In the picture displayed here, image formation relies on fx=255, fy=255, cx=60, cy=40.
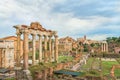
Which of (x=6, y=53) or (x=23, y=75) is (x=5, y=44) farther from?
(x=23, y=75)

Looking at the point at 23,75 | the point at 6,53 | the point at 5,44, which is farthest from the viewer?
the point at 5,44

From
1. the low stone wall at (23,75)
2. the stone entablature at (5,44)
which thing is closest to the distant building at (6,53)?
the stone entablature at (5,44)

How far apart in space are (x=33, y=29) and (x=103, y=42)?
281ft

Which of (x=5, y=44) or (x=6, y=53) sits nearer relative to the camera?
(x=6, y=53)

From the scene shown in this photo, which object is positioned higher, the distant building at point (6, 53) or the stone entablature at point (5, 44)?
the stone entablature at point (5, 44)

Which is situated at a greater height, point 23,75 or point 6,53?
point 6,53

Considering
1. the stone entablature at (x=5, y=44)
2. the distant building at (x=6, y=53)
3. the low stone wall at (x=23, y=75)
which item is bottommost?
the low stone wall at (x=23, y=75)

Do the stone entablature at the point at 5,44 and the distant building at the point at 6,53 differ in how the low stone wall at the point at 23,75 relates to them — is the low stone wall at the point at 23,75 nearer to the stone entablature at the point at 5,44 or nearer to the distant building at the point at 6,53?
the distant building at the point at 6,53

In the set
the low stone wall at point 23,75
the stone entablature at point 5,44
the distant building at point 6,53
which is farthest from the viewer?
the stone entablature at point 5,44

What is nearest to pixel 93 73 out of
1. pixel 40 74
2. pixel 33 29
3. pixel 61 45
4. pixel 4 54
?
pixel 40 74

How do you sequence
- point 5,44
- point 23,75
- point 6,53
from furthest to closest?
point 5,44 → point 6,53 → point 23,75

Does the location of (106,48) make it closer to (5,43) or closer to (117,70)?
(5,43)

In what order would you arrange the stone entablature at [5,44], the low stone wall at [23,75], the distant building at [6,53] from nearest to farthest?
the low stone wall at [23,75]
the distant building at [6,53]
the stone entablature at [5,44]

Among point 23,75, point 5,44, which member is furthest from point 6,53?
point 23,75
